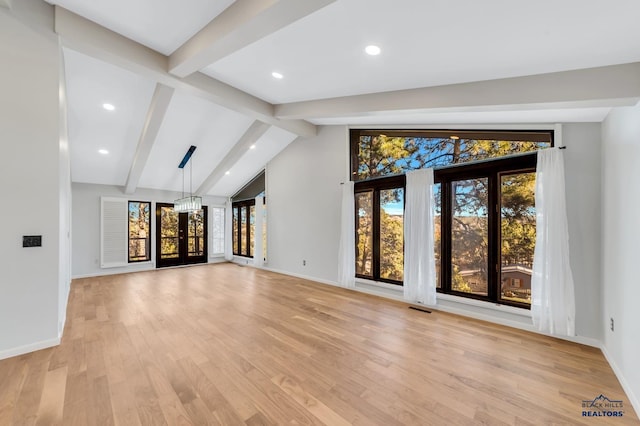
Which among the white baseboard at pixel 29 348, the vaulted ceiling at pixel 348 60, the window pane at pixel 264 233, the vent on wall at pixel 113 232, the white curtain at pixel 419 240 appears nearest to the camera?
the vaulted ceiling at pixel 348 60

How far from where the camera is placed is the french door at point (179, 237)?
8.28 m

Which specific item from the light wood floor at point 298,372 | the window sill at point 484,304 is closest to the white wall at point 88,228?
the light wood floor at point 298,372

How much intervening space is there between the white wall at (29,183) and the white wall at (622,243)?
17.9ft

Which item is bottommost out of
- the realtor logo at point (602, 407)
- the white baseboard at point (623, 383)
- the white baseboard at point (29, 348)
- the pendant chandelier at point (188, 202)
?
the realtor logo at point (602, 407)

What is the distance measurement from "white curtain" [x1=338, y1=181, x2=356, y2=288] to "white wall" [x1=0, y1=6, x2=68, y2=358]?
426 centimetres

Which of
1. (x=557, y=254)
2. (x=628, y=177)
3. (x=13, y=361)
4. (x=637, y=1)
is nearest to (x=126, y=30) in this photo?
(x=13, y=361)

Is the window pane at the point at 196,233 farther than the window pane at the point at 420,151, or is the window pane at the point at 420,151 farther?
the window pane at the point at 196,233

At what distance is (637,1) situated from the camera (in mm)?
1547

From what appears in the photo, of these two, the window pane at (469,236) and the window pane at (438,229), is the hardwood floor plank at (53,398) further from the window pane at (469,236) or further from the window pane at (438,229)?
the window pane at (469,236)

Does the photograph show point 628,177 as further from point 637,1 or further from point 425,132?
point 425,132

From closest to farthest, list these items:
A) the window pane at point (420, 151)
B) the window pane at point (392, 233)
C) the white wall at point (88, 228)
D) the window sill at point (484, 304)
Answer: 1. the window sill at point (484, 304)
2. the window pane at point (420, 151)
3. the window pane at point (392, 233)
4. the white wall at point (88, 228)

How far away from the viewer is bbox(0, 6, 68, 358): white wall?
2609 mm

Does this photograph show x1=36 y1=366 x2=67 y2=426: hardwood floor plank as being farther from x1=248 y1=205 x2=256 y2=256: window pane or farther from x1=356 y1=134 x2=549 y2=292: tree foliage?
x1=248 y1=205 x2=256 y2=256: window pane

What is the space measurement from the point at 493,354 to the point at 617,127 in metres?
2.59
